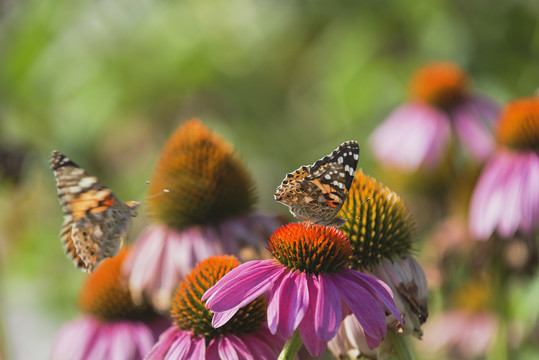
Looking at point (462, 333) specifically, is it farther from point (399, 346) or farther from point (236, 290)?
point (236, 290)

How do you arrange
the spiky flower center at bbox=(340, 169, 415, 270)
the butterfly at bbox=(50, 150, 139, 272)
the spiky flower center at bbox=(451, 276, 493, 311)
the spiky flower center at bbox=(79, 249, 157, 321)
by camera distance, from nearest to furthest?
the spiky flower center at bbox=(340, 169, 415, 270), the butterfly at bbox=(50, 150, 139, 272), the spiky flower center at bbox=(79, 249, 157, 321), the spiky flower center at bbox=(451, 276, 493, 311)

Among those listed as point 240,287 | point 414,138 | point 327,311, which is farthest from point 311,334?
point 414,138

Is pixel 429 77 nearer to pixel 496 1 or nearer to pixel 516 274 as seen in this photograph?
pixel 516 274

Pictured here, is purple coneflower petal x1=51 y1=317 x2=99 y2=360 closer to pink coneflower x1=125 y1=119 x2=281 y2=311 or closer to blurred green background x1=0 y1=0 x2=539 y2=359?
pink coneflower x1=125 y1=119 x2=281 y2=311

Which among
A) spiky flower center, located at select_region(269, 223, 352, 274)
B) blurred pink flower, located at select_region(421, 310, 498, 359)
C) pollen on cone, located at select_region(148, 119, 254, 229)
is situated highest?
pollen on cone, located at select_region(148, 119, 254, 229)

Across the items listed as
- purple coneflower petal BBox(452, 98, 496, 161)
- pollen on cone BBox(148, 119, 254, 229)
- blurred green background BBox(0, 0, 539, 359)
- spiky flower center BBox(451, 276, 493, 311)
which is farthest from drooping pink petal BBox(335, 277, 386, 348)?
blurred green background BBox(0, 0, 539, 359)

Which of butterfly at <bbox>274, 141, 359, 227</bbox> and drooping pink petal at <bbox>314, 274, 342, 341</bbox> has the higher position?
butterfly at <bbox>274, 141, 359, 227</bbox>

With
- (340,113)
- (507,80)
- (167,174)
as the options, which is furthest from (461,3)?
(167,174)
